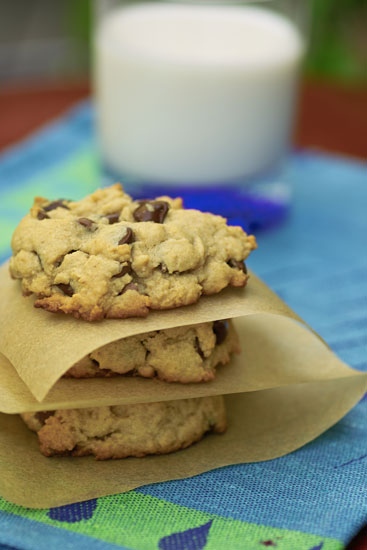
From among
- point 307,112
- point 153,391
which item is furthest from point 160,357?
point 307,112

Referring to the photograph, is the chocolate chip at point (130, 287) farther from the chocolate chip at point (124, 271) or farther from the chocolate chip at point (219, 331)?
the chocolate chip at point (219, 331)

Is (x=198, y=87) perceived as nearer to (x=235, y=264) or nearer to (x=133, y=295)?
(x=235, y=264)

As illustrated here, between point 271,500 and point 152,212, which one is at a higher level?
point 152,212

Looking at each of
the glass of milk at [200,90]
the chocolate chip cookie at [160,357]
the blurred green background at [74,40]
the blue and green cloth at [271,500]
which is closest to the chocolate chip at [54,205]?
the chocolate chip cookie at [160,357]

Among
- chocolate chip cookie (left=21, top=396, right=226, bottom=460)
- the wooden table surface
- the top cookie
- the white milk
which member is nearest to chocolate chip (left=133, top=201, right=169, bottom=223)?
the top cookie

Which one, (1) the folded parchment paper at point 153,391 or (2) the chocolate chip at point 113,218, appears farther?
(2) the chocolate chip at point 113,218

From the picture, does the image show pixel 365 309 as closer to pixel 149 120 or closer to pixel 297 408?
pixel 297 408

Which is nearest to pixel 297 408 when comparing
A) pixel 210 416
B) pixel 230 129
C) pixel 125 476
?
pixel 210 416
